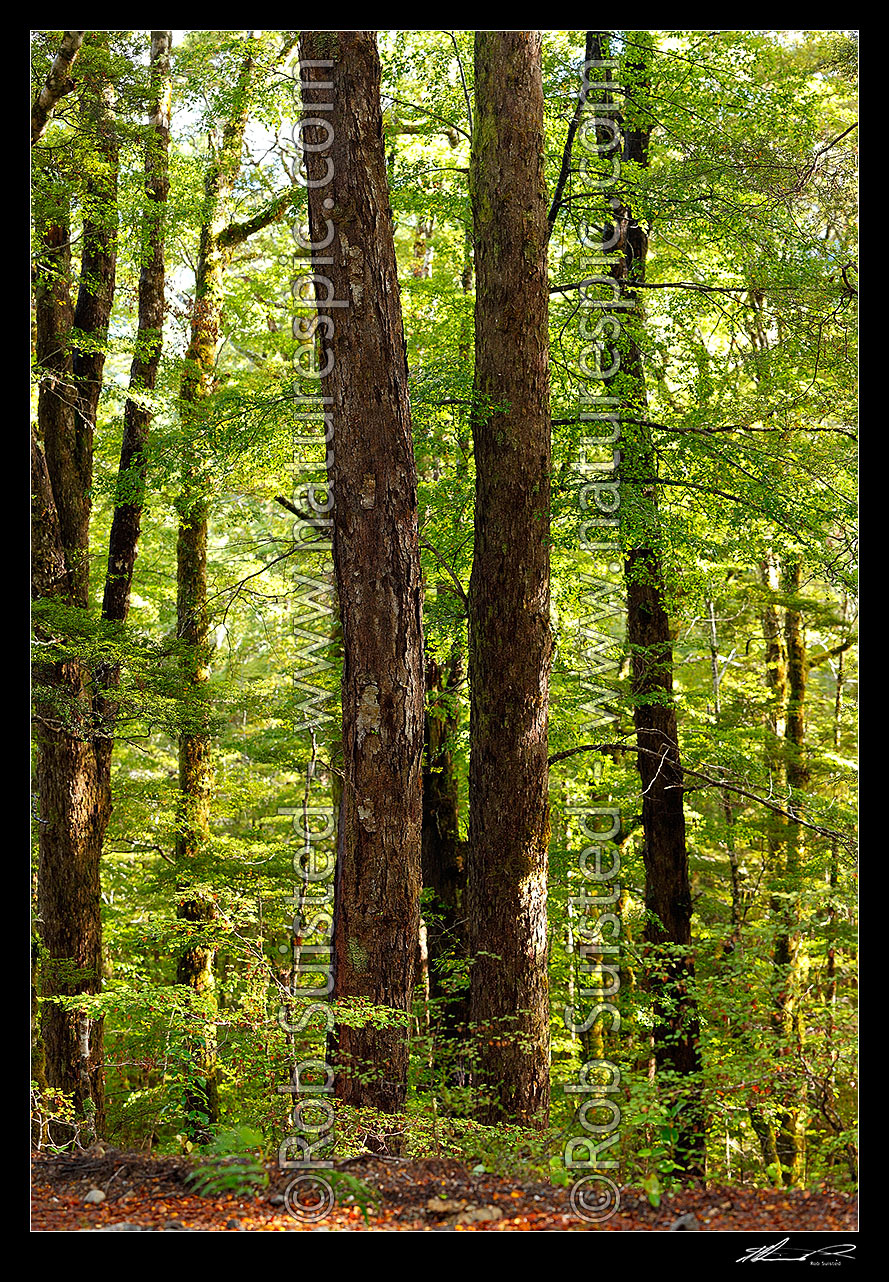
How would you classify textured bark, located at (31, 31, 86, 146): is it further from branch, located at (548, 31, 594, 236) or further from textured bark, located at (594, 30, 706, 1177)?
textured bark, located at (594, 30, 706, 1177)

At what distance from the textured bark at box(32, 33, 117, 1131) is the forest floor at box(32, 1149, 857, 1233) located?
3.48 meters

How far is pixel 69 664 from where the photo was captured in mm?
7215

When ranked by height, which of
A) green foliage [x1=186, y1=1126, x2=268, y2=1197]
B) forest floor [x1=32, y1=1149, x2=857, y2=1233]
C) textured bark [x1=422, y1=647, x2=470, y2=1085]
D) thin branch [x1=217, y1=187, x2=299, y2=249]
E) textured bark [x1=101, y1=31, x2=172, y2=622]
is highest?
thin branch [x1=217, y1=187, x2=299, y2=249]

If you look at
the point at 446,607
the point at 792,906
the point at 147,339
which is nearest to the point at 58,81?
the point at 147,339

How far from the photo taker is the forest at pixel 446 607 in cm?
449

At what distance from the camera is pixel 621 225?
7.60 m

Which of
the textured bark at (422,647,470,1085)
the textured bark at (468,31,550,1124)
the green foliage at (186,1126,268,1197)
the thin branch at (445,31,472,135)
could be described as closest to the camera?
the green foliage at (186,1126,268,1197)

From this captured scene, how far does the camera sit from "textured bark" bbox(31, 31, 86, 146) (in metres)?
6.11

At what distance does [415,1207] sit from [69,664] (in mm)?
4879

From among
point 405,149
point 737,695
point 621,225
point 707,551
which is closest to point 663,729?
point 707,551

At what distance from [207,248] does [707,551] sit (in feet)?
20.4

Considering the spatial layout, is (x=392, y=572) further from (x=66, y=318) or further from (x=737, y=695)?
(x=737, y=695)

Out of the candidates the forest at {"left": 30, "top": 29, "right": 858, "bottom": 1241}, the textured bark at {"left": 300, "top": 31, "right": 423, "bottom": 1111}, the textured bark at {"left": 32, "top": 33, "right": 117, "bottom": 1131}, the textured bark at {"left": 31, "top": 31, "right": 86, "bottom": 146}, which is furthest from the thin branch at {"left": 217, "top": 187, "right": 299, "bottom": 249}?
the textured bark at {"left": 300, "top": 31, "right": 423, "bottom": 1111}
